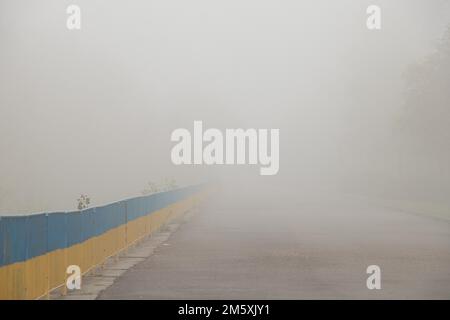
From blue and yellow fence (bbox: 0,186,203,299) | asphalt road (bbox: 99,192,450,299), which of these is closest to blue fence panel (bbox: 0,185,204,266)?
blue and yellow fence (bbox: 0,186,203,299)

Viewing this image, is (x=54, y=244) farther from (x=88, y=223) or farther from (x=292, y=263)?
(x=292, y=263)

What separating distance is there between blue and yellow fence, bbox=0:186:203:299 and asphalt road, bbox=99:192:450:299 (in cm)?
87

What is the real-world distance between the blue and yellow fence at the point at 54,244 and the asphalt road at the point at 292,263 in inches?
34.2

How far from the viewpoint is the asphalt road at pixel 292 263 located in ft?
44.7

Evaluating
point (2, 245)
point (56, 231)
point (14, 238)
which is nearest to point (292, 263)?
point (56, 231)

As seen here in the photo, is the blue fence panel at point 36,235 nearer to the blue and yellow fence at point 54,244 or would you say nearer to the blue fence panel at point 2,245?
the blue and yellow fence at point 54,244

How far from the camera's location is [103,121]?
10481cm

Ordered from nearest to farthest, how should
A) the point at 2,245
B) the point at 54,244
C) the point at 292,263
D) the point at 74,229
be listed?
the point at 2,245
the point at 54,244
the point at 74,229
the point at 292,263

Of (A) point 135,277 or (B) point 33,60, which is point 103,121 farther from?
(A) point 135,277

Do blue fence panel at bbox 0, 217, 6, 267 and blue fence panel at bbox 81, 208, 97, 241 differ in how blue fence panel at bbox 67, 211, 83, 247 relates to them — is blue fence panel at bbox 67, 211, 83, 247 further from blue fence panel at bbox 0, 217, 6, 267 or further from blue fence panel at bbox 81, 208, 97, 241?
blue fence panel at bbox 0, 217, 6, 267

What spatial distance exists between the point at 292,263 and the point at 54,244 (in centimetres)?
642

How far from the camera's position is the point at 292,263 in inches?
711

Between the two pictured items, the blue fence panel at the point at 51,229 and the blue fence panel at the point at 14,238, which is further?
the blue fence panel at the point at 51,229

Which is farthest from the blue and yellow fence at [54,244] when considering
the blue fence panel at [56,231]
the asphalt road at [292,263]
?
the asphalt road at [292,263]
